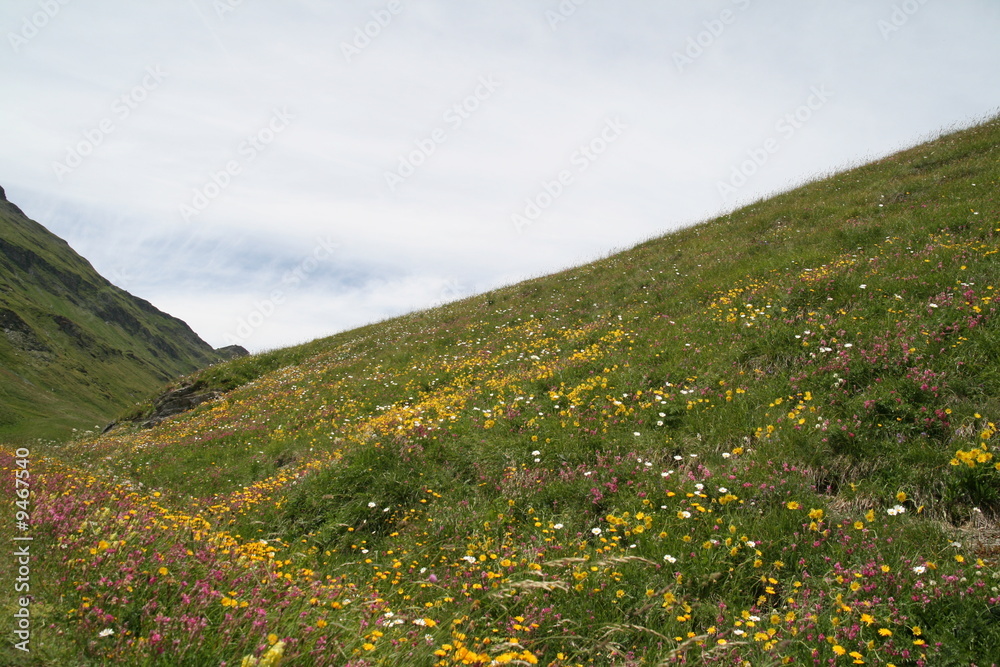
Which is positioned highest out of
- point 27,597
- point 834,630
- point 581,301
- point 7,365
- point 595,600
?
point 7,365

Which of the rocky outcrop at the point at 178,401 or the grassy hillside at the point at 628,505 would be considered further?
the rocky outcrop at the point at 178,401

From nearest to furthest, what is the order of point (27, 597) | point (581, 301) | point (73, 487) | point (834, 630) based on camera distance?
point (27, 597), point (834, 630), point (73, 487), point (581, 301)

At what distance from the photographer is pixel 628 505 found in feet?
20.9

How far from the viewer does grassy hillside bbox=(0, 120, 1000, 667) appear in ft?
12.6

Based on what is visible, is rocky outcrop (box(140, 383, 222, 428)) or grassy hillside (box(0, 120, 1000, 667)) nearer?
grassy hillside (box(0, 120, 1000, 667))

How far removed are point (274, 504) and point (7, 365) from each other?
8874 inches

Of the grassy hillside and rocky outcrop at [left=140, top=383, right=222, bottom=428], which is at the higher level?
rocky outcrop at [left=140, top=383, right=222, bottom=428]

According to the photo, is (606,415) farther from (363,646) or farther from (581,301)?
(581,301)

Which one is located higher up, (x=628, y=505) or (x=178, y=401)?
(x=178, y=401)

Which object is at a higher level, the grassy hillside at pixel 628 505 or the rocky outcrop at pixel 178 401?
the rocky outcrop at pixel 178 401

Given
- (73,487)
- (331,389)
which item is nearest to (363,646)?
(73,487)

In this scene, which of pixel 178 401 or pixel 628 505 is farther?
pixel 178 401

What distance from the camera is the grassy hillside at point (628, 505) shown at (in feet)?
12.6

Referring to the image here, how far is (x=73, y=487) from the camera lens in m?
Result: 6.18
